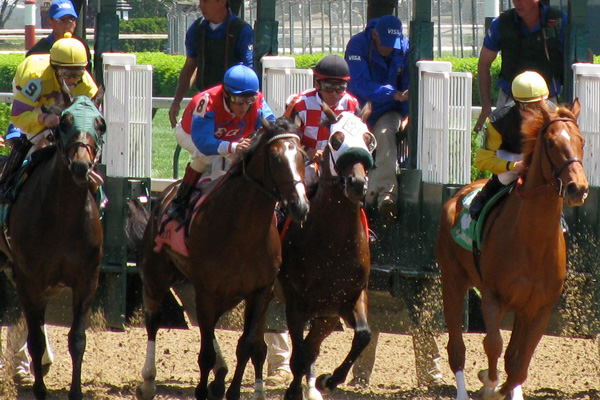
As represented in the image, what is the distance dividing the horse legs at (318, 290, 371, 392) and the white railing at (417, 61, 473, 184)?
1.51 meters

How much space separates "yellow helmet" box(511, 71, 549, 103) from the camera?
6.35m

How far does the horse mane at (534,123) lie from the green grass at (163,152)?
7786 mm

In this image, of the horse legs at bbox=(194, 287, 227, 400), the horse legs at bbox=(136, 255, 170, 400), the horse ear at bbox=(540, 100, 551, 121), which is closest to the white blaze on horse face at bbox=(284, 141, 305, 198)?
the horse legs at bbox=(194, 287, 227, 400)

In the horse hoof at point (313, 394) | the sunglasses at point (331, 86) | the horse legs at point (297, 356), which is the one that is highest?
the sunglasses at point (331, 86)

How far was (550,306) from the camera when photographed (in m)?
6.18

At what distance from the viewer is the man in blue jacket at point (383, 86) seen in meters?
7.88

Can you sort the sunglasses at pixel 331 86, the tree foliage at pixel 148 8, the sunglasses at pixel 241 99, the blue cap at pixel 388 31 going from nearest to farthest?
the sunglasses at pixel 241 99
the sunglasses at pixel 331 86
the blue cap at pixel 388 31
the tree foliage at pixel 148 8

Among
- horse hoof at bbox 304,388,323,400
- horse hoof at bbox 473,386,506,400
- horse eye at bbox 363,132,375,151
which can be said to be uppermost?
horse eye at bbox 363,132,375,151

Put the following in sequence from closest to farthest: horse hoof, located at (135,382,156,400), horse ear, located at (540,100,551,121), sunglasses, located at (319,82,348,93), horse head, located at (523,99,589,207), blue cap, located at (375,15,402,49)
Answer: horse head, located at (523,99,589,207)
horse ear, located at (540,100,551,121)
sunglasses, located at (319,82,348,93)
horse hoof, located at (135,382,156,400)
blue cap, located at (375,15,402,49)

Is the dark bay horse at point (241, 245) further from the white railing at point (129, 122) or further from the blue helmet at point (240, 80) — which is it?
the white railing at point (129, 122)

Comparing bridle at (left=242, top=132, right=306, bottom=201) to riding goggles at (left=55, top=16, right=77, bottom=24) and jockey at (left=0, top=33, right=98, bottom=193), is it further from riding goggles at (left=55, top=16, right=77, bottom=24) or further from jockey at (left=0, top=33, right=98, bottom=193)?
riding goggles at (left=55, top=16, right=77, bottom=24)

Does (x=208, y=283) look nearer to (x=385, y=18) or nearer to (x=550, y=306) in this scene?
(x=550, y=306)

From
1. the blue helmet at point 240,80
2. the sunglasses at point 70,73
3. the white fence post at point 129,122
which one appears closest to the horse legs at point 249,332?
the blue helmet at point 240,80

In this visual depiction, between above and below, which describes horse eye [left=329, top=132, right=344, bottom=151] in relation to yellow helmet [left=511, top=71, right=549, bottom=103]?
below
